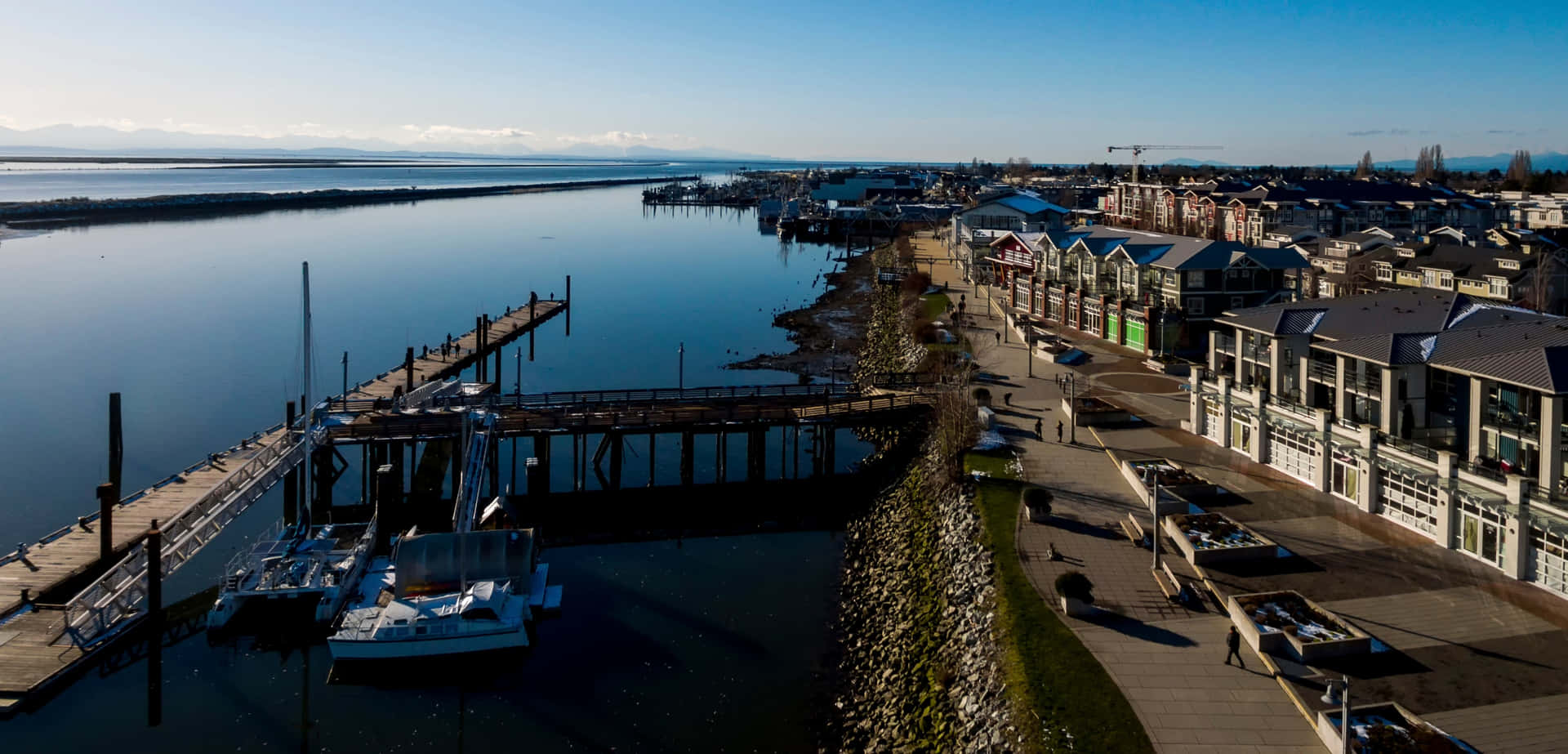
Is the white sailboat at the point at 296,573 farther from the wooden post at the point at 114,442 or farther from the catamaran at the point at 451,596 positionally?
the wooden post at the point at 114,442

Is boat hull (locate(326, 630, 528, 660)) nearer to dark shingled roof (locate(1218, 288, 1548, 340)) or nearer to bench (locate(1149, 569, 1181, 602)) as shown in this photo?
bench (locate(1149, 569, 1181, 602))

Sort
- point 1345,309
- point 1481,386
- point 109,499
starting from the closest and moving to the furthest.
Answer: point 1481,386 < point 109,499 < point 1345,309

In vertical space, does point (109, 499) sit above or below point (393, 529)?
above

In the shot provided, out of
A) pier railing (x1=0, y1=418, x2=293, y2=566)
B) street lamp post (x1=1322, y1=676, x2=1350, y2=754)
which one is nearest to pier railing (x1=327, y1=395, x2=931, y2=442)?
pier railing (x1=0, y1=418, x2=293, y2=566)

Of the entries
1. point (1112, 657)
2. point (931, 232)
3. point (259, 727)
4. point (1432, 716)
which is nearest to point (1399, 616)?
point (1432, 716)

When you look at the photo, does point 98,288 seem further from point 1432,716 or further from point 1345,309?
point 1432,716

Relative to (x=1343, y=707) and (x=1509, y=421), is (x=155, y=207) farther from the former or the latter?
(x=1343, y=707)
